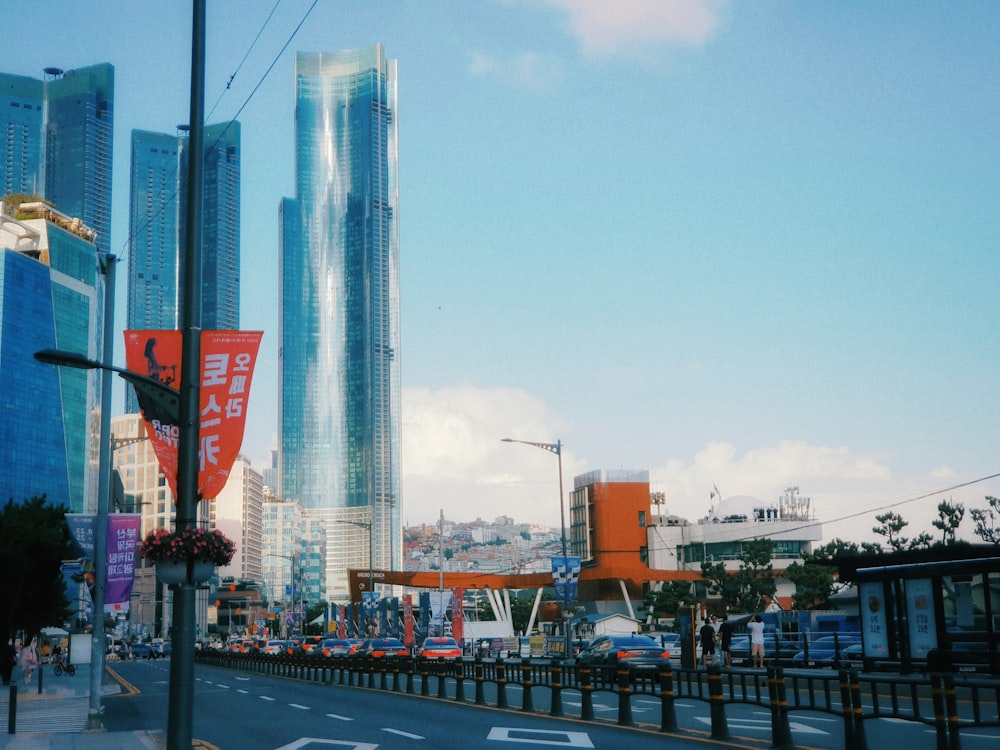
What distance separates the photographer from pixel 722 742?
18281mm

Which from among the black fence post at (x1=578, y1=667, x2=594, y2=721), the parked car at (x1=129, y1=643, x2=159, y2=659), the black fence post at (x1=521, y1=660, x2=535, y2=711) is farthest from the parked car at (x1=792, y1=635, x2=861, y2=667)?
the parked car at (x1=129, y1=643, x2=159, y2=659)

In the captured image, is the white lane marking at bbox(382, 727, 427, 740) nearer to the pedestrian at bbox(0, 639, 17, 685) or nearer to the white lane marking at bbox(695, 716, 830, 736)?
the white lane marking at bbox(695, 716, 830, 736)

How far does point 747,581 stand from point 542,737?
77.9 meters

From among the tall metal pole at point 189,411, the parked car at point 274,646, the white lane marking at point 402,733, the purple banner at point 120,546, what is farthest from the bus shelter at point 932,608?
Result: the parked car at point 274,646

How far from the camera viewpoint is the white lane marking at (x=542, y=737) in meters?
18.9

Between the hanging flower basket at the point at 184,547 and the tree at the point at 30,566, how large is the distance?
42.2 metres

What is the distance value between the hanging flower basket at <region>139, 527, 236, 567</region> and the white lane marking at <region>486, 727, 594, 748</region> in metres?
7.40

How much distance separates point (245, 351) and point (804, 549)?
13864cm

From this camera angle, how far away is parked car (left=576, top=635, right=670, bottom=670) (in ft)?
118

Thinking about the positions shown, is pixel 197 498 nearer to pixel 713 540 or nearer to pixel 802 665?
pixel 802 665

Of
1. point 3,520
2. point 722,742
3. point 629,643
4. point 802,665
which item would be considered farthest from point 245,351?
point 3,520

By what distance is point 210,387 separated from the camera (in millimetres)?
→ 15070

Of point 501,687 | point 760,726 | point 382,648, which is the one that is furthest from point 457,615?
point 760,726

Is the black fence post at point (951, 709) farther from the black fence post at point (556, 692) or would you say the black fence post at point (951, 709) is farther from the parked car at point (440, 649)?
the parked car at point (440, 649)
